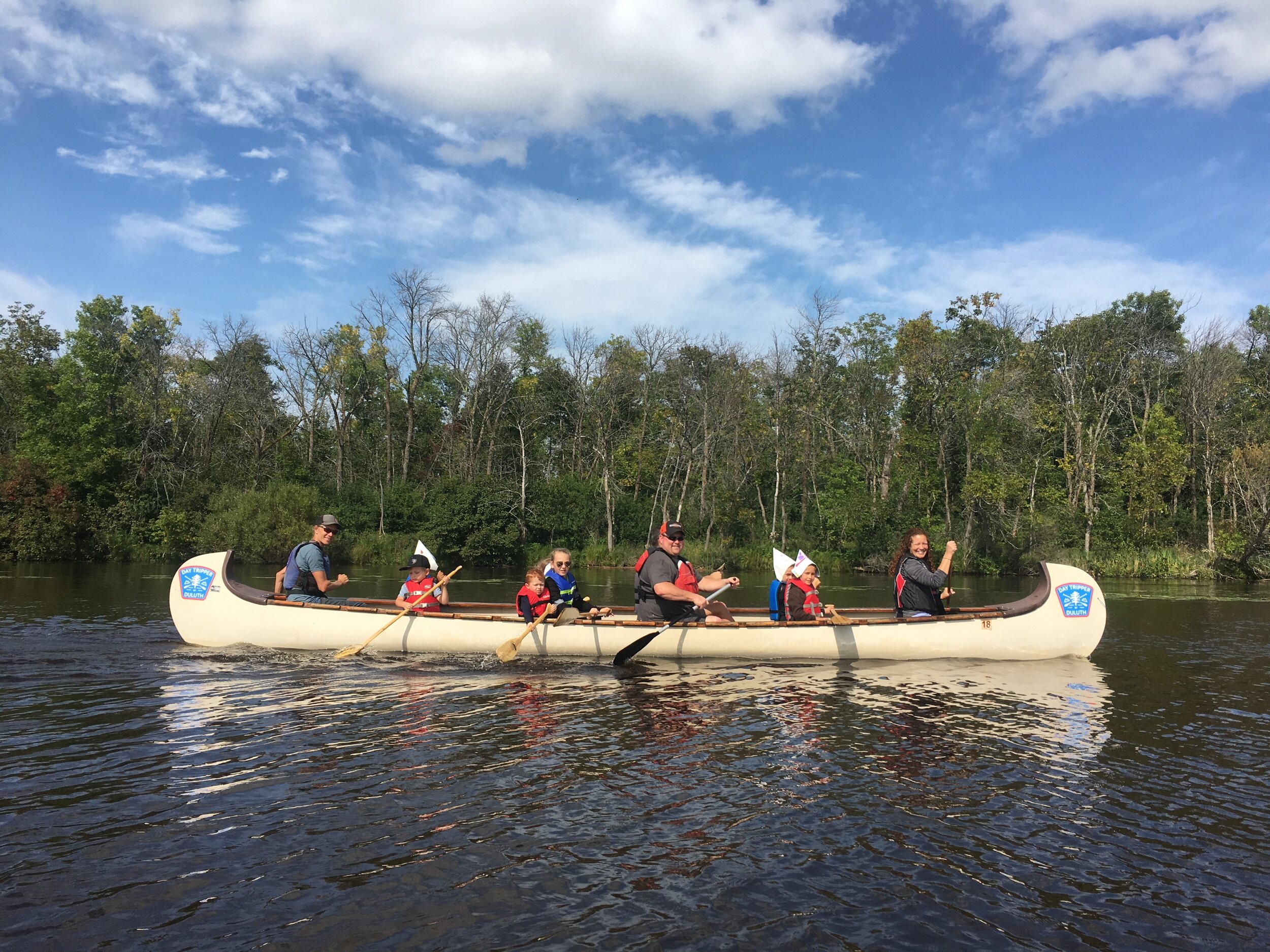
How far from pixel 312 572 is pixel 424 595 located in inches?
66.7

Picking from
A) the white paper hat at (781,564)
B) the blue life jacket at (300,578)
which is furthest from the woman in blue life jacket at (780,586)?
the blue life jacket at (300,578)

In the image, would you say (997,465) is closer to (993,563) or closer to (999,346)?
(993,563)

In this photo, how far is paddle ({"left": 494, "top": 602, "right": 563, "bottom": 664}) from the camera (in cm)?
1132

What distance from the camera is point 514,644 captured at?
11383 mm

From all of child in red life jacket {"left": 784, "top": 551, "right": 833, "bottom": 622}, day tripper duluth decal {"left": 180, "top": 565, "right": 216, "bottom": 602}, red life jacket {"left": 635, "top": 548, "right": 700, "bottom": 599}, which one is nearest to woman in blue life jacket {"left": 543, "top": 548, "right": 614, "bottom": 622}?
red life jacket {"left": 635, "top": 548, "right": 700, "bottom": 599}

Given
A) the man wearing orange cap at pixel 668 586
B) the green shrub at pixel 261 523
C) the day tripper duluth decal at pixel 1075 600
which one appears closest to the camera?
A: the man wearing orange cap at pixel 668 586

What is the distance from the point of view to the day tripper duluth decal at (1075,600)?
1165 centimetres

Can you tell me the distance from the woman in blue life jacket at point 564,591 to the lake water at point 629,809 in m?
1.13

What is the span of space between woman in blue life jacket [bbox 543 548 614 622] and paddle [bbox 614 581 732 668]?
0.88m

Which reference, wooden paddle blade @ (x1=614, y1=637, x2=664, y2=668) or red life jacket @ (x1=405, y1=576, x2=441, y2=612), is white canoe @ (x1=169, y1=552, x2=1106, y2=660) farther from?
red life jacket @ (x1=405, y1=576, x2=441, y2=612)

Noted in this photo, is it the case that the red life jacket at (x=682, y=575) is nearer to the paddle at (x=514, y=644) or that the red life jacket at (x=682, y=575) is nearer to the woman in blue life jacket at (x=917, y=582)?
the paddle at (x=514, y=644)

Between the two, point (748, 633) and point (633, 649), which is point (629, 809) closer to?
point (633, 649)

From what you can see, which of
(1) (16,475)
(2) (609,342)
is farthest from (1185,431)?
(1) (16,475)

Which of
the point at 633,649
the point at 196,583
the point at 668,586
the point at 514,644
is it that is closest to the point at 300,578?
the point at 196,583
